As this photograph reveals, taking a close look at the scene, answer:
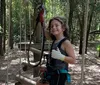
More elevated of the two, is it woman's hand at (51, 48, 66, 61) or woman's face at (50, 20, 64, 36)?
woman's face at (50, 20, 64, 36)

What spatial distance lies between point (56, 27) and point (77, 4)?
740 centimetres

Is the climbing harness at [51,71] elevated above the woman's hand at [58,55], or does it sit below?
below

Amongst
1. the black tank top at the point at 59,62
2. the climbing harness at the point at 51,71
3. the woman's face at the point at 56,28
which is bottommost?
the climbing harness at the point at 51,71

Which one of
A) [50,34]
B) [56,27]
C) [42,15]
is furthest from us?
[42,15]

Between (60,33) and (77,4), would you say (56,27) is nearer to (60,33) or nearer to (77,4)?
(60,33)

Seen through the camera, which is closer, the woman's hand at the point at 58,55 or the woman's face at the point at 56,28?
the woman's hand at the point at 58,55

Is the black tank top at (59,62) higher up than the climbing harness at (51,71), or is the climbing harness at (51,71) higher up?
the black tank top at (59,62)

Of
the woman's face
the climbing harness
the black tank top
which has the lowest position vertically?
the climbing harness

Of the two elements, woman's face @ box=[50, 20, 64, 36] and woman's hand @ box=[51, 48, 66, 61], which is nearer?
woman's hand @ box=[51, 48, 66, 61]

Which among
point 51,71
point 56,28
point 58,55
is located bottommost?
point 51,71

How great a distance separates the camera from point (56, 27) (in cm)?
165

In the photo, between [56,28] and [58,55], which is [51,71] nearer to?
[58,55]

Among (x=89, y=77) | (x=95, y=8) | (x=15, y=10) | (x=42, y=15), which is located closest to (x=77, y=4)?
(x=95, y=8)

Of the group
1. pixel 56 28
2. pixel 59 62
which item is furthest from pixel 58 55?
pixel 56 28
